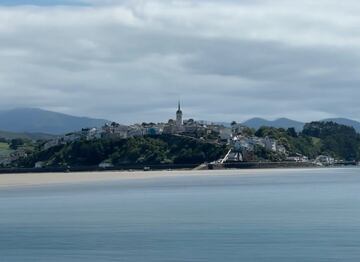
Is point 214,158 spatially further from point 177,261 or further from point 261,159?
point 177,261

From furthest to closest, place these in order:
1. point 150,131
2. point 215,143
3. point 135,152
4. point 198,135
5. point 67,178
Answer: point 150,131 → point 198,135 → point 215,143 → point 135,152 → point 67,178

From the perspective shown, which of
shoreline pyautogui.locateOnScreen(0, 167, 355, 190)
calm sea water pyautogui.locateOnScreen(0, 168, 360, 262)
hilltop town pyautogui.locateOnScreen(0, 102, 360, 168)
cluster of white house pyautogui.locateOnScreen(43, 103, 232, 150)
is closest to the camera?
calm sea water pyautogui.locateOnScreen(0, 168, 360, 262)

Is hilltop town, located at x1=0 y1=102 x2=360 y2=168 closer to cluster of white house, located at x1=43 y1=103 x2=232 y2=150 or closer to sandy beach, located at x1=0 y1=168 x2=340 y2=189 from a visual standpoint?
cluster of white house, located at x1=43 y1=103 x2=232 y2=150

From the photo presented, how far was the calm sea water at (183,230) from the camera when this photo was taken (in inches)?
1062

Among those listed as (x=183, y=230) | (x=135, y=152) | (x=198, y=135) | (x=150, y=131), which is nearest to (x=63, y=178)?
(x=135, y=152)

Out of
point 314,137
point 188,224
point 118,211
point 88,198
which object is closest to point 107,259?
point 188,224

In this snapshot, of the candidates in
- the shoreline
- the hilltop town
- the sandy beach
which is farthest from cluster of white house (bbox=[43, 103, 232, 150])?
the sandy beach

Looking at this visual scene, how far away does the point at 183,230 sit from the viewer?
32969 millimetres

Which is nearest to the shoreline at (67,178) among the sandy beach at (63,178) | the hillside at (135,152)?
the sandy beach at (63,178)

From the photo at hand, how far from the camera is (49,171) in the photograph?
412ft

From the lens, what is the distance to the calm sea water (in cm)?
2698

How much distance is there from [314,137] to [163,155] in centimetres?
6141

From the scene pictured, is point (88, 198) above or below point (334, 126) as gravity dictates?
below

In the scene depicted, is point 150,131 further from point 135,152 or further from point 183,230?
point 183,230
